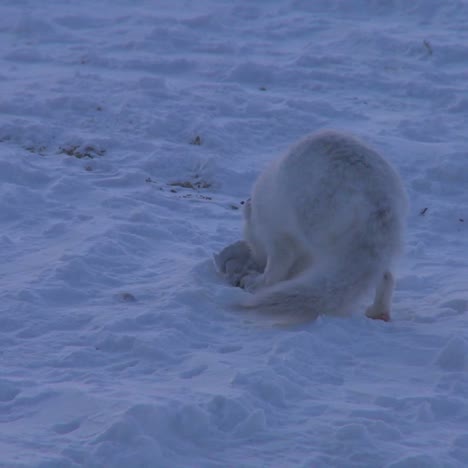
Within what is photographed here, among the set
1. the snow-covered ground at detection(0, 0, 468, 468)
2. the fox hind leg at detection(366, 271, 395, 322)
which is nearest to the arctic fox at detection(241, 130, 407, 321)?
the fox hind leg at detection(366, 271, 395, 322)

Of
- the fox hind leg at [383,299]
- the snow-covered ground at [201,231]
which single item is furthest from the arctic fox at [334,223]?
the snow-covered ground at [201,231]

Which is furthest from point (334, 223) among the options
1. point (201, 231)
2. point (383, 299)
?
point (201, 231)

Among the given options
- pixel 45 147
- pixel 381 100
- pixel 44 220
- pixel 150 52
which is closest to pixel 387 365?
pixel 44 220

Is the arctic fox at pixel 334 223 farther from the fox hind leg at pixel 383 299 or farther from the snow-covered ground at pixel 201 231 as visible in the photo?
the snow-covered ground at pixel 201 231

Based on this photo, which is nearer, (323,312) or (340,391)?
(340,391)

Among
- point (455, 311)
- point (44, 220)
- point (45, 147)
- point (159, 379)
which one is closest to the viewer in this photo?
point (159, 379)

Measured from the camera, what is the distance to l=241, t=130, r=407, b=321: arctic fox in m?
4.29

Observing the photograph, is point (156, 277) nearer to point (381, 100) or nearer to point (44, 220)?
point (44, 220)

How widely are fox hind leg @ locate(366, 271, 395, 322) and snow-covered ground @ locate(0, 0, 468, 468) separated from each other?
0.23 ft

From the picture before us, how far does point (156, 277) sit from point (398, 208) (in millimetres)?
1281

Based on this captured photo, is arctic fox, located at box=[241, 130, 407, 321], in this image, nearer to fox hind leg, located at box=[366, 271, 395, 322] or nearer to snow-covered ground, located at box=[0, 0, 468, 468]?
fox hind leg, located at box=[366, 271, 395, 322]

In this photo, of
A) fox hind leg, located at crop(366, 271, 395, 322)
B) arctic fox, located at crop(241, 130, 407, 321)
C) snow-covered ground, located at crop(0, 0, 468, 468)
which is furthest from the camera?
fox hind leg, located at crop(366, 271, 395, 322)

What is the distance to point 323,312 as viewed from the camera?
4.29 m

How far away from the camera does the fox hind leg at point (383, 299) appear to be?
14.6ft
